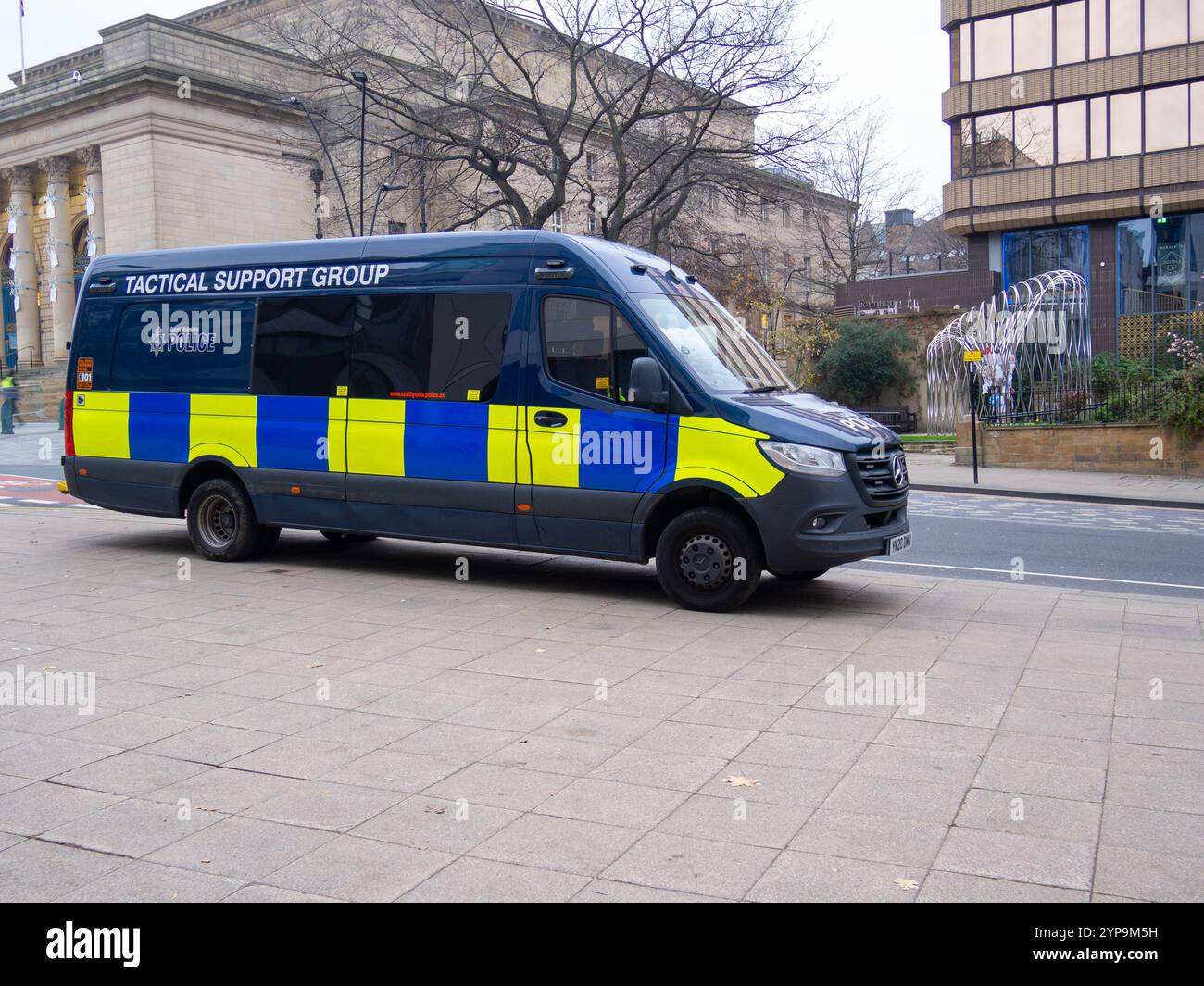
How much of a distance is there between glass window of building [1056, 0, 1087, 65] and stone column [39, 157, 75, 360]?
43.9 m

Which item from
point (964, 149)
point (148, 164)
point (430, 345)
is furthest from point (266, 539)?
point (148, 164)

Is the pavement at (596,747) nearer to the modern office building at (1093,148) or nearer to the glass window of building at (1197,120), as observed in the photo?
the modern office building at (1093,148)

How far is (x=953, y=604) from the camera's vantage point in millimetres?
9523

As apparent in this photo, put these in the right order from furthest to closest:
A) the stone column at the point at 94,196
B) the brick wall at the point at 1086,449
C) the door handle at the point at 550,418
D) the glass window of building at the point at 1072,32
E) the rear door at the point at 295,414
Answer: the stone column at the point at 94,196 → the glass window of building at the point at 1072,32 → the brick wall at the point at 1086,449 → the rear door at the point at 295,414 → the door handle at the point at 550,418

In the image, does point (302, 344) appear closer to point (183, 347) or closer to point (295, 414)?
point (295, 414)

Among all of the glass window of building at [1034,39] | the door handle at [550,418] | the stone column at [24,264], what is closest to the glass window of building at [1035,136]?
the glass window of building at [1034,39]

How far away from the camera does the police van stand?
890cm

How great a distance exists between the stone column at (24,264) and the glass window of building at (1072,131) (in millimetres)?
47375

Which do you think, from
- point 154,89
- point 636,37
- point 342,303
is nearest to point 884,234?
point 154,89

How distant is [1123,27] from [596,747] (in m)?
43.0

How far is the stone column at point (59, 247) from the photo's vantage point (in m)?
57.0

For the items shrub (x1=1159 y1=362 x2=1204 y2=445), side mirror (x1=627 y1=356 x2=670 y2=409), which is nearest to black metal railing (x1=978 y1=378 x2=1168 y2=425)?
shrub (x1=1159 y1=362 x2=1204 y2=445)

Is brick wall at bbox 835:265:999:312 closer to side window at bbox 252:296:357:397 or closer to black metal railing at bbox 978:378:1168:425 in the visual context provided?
→ black metal railing at bbox 978:378:1168:425

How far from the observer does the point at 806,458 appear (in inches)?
342
